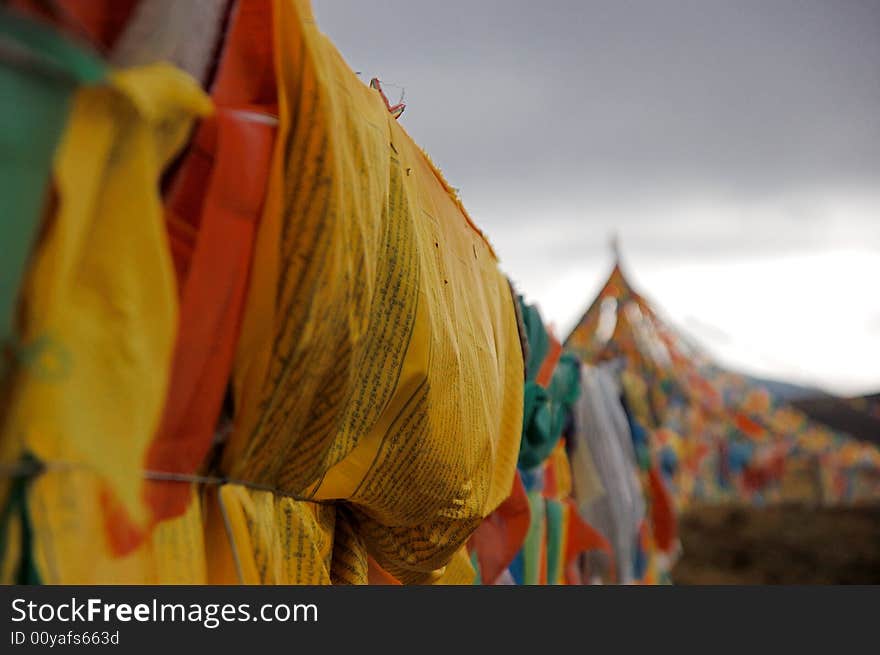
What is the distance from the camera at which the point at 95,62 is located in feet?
1.11

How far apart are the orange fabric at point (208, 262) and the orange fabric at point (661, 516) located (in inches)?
92.0

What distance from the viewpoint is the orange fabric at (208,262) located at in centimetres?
46

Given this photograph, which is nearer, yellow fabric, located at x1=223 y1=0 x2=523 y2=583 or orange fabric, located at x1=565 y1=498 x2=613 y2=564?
yellow fabric, located at x1=223 y1=0 x2=523 y2=583

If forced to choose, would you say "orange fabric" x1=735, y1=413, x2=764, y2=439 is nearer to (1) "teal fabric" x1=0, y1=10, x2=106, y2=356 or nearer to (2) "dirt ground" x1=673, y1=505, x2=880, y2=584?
(2) "dirt ground" x1=673, y1=505, x2=880, y2=584

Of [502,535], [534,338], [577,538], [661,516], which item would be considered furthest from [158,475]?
[661,516]

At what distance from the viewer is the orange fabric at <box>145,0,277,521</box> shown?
0.46 m

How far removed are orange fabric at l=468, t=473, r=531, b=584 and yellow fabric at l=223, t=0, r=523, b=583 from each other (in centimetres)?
30

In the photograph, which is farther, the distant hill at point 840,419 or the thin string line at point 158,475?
the distant hill at point 840,419

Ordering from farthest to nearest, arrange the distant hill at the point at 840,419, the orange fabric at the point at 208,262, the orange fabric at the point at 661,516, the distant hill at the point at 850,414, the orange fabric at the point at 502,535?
the distant hill at the point at 840,419
the distant hill at the point at 850,414
the orange fabric at the point at 661,516
the orange fabric at the point at 502,535
the orange fabric at the point at 208,262

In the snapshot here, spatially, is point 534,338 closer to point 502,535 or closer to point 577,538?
point 502,535

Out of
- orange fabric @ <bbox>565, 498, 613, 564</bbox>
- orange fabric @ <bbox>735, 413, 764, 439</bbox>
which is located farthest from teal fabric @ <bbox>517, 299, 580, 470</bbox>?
orange fabric @ <bbox>735, 413, 764, 439</bbox>

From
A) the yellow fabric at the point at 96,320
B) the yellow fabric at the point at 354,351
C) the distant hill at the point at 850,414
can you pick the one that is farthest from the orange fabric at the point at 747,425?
the yellow fabric at the point at 96,320

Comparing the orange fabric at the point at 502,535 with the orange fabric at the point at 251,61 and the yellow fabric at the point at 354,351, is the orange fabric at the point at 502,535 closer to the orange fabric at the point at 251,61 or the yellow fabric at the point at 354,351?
the yellow fabric at the point at 354,351

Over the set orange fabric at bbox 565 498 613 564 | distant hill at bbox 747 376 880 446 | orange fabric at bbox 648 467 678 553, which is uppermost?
distant hill at bbox 747 376 880 446
